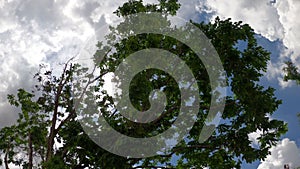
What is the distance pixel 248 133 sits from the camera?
651 inches

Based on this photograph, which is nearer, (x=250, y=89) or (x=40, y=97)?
(x=250, y=89)

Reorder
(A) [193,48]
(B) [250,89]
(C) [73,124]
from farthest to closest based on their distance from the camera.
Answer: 1. (C) [73,124]
2. (A) [193,48]
3. (B) [250,89]

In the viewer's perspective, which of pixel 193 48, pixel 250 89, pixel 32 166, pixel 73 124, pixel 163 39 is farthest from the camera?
pixel 32 166

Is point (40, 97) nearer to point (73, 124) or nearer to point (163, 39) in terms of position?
point (73, 124)

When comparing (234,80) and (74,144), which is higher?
(234,80)

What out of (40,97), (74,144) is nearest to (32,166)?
(40,97)

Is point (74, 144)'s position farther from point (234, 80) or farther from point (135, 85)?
point (234, 80)

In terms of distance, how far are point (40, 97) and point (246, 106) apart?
13.4 metres

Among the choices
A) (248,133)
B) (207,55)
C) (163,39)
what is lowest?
(248,133)

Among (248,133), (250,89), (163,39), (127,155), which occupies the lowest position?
(127,155)

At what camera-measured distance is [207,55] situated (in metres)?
16.4

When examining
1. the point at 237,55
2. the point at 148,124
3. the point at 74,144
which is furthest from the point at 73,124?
the point at 237,55

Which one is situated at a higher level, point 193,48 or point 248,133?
point 193,48

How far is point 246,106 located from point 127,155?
6017 millimetres
